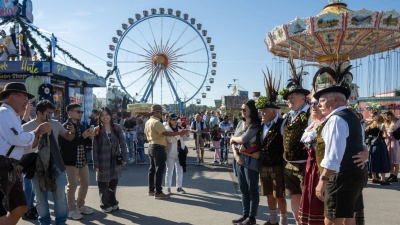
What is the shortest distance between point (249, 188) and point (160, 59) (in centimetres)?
2105

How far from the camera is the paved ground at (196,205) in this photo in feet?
15.0

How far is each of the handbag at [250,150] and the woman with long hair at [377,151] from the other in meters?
3.97

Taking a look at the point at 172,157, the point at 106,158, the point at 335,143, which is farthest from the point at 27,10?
the point at 335,143

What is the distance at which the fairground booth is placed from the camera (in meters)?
11.2

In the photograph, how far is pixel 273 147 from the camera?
3984 mm

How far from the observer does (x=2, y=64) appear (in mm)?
11516

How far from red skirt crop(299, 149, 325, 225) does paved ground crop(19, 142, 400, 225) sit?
1355mm

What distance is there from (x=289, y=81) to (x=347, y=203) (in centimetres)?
172

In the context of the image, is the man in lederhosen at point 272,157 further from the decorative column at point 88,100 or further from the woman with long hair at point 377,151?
the decorative column at point 88,100

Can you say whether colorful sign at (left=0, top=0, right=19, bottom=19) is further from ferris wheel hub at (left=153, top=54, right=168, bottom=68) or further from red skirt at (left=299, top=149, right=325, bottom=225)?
red skirt at (left=299, top=149, right=325, bottom=225)

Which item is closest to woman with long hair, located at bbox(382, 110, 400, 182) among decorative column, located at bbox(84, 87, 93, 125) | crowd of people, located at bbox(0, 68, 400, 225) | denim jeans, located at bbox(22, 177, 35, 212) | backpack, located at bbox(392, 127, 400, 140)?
backpack, located at bbox(392, 127, 400, 140)

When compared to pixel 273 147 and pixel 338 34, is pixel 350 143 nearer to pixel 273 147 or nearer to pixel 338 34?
pixel 273 147

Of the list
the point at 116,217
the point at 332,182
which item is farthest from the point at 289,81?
the point at 116,217

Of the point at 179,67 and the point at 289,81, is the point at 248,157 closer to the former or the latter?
the point at 289,81
